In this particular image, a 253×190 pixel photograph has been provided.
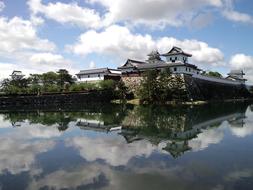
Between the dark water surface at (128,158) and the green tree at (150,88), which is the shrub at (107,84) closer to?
the green tree at (150,88)

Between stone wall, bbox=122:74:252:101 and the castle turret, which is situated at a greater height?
the castle turret

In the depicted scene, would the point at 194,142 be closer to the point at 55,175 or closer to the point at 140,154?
the point at 140,154

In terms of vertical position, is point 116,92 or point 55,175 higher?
point 116,92

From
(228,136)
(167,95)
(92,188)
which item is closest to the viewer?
(92,188)

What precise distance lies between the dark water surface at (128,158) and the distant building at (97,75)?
3491 centimetres

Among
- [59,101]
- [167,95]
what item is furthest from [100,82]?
[167,95]

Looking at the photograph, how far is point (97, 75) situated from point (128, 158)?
45.2 meters

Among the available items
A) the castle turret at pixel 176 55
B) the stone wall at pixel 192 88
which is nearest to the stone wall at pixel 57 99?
the stone wall at pixel 192 88

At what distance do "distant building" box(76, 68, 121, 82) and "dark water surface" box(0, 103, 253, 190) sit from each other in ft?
115

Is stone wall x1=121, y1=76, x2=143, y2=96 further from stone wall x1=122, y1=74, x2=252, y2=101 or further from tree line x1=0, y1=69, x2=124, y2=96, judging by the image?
tree line x1=0, y1=69, x2=124, y2=96

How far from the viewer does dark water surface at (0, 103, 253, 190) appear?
31.0 feet

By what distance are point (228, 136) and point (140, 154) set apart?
7.59 m

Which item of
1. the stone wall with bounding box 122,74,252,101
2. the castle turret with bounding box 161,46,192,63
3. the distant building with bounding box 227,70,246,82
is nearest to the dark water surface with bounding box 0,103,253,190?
the stone wall with bounding box 122,74,252,101

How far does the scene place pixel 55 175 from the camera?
10203 millimetres
